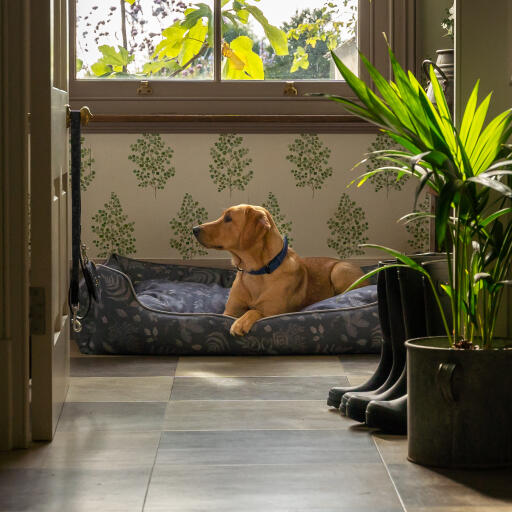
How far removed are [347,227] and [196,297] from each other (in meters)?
0.94

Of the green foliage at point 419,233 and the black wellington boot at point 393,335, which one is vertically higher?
the green foliage at point 419,233

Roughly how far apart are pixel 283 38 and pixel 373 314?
5.29 feet

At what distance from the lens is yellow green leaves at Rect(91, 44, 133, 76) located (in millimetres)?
4129

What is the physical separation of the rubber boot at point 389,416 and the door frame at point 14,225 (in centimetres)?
81

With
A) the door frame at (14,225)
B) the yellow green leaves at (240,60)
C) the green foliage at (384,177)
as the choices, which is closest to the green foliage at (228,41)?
the yellow green leaves at (240,60)

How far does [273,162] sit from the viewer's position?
415cm

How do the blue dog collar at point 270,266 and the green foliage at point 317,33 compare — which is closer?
the blue dog collar at point 270,266

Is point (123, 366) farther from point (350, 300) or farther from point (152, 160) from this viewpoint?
point (152, 160)

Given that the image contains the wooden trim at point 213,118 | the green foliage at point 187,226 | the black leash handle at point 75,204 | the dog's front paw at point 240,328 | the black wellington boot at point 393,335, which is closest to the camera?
the black wellington boot at point 393,335

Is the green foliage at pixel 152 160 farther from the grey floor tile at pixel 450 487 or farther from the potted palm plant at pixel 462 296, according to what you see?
the grey floor tile at pixel 450 487

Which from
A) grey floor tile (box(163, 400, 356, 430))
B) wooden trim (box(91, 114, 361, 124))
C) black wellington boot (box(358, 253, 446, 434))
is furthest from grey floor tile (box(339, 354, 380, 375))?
wooden trim (box(91, 114, 361, 124))

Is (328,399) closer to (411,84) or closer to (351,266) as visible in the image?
(411,84)

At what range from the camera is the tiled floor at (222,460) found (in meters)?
1.60

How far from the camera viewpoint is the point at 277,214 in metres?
4.18
